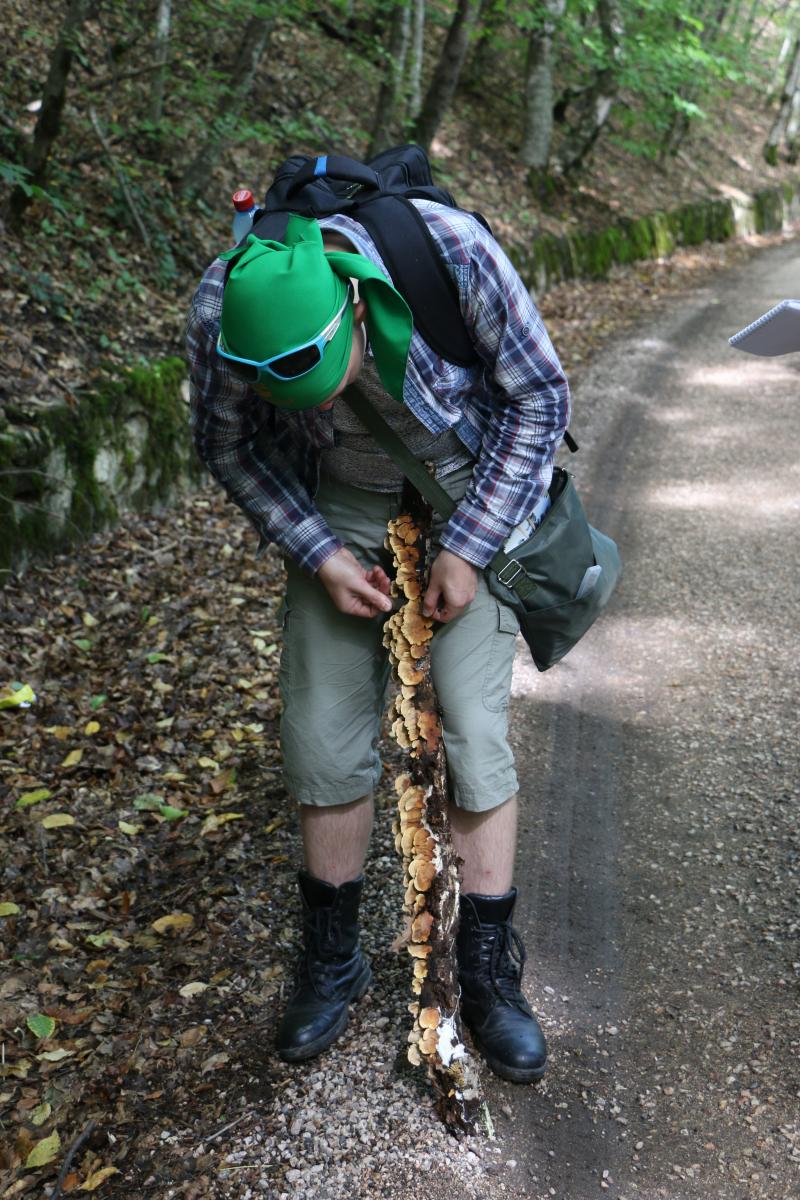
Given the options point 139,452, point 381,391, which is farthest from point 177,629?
point 381,391

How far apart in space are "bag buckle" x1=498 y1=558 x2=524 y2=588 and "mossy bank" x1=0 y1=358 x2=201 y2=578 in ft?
10.7

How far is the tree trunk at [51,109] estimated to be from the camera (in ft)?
18.9

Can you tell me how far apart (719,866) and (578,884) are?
0.48 metres

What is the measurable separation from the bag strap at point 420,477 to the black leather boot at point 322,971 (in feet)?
3.06

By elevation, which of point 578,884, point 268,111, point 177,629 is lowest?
point 177,629

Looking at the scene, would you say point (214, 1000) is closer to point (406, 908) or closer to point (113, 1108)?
point (113, 1108)

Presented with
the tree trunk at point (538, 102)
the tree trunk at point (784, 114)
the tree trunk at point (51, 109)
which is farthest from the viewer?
the tree trunk at point (784, 114)

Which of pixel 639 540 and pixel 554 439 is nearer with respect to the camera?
pixel 554 439

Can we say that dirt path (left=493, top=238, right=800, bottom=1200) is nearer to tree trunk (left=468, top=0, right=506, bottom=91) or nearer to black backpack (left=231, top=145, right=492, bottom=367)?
black backpack (left=231, top=145, right=492, bottom=367)

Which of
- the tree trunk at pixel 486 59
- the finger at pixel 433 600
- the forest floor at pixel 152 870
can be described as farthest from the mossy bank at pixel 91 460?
the tree trunk at pixel 486 59

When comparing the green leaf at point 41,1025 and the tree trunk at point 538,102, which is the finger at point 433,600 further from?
the tree trunk at point 538,102

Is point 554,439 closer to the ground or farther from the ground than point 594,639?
farther from the ground

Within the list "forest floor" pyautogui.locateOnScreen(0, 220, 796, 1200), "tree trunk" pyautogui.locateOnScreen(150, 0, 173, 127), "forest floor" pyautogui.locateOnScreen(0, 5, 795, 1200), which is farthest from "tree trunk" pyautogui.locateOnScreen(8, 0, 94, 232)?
"forest floor" pyautogui.locateOnScreen(0, 220, 796, 1200)

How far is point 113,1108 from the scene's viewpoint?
107 inches
